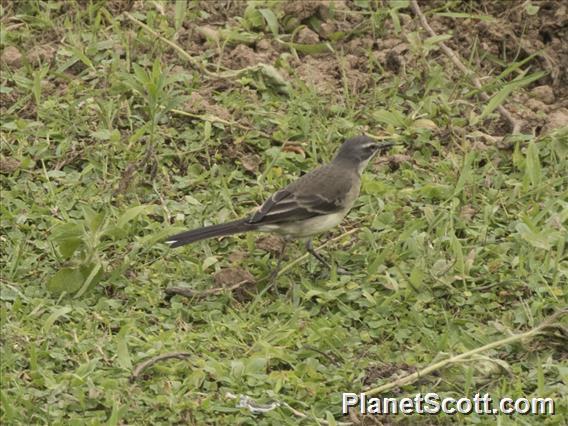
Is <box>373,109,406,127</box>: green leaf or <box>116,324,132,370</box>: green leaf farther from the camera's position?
<box>373,109,406,127</box>: green leaf

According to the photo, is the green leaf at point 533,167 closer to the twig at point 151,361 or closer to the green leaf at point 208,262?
the green leaf at point 208,262

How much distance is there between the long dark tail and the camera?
827cm

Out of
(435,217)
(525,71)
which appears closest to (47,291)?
(435,217)

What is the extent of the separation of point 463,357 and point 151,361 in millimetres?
1683

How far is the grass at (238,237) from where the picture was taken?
7.31 metres

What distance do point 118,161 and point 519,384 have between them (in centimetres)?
349

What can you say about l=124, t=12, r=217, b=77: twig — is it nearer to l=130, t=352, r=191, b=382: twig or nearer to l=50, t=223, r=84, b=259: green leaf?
l=50, t=223, r=84, b=259: green leaf

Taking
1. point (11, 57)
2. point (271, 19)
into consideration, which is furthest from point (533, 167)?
point (11, 57)

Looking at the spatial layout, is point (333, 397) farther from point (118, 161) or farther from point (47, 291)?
point (118, 161)

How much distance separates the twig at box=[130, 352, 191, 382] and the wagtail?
3.48 ft

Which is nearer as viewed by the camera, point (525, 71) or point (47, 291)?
point (47, 291)

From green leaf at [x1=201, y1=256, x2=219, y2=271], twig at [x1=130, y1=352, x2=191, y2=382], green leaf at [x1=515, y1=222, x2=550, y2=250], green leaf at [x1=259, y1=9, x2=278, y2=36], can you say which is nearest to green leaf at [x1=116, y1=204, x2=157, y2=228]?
green leaf at [x1=201, y1=256, x2=219, y2=271]

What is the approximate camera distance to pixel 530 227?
8328 millimetres

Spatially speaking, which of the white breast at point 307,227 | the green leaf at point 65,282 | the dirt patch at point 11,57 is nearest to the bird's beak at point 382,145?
the white breast at point 307,227
